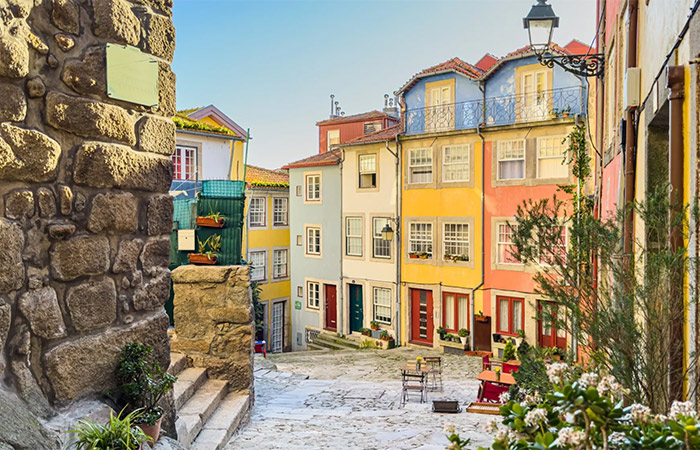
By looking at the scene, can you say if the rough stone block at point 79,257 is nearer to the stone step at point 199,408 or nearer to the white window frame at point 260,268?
the stone step at point 199,408

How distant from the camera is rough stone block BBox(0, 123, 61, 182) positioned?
243 cm

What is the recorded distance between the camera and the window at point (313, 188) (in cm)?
2153

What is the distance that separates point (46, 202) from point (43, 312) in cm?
49

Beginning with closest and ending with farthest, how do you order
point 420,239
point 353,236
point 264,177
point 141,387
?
point 141,387
point 420,239
point 353,236
point 264,177

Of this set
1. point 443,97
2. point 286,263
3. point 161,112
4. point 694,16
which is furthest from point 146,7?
point 286,263

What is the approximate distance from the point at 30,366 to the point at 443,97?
16517 millimetres

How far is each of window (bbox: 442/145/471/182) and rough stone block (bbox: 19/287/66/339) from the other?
15.3 metres

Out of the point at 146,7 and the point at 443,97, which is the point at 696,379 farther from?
the point at 443,97

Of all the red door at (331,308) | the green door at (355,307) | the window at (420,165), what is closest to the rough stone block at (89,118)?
the window at (420,165)

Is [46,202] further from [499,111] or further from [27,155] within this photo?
[499,111]

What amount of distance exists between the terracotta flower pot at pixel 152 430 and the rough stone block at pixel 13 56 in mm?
1749

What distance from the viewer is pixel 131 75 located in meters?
3.07

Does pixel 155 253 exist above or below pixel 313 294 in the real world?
above

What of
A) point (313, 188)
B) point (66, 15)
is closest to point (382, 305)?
point (313, 188)
